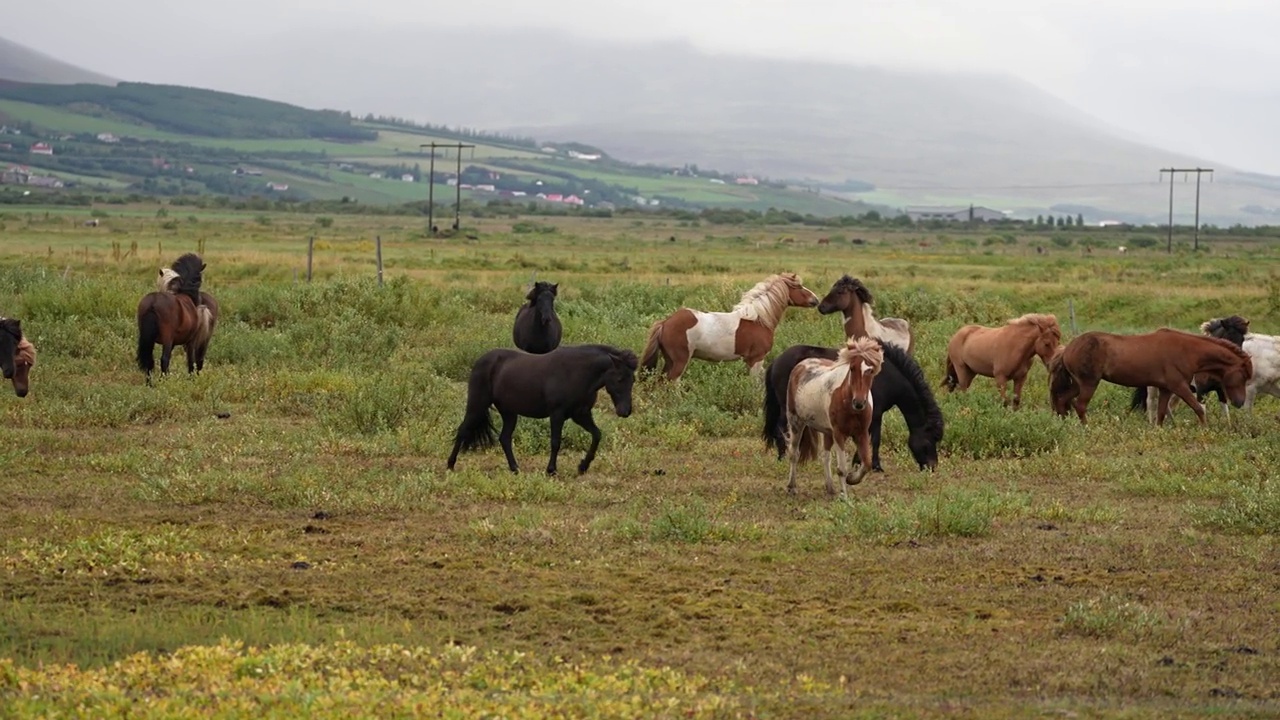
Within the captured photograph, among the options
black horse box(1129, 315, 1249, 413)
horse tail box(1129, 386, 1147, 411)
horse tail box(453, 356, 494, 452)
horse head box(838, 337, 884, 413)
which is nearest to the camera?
horse head box(838, 337, 884, 413)

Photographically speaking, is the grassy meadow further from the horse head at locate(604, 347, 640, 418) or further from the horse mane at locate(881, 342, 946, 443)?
the horse head at locate(604, 347, 640, 418)

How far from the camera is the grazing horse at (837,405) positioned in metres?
12.6

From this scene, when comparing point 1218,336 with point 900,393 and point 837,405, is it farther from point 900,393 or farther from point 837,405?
point 837,405

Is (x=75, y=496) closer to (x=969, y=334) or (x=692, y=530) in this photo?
(x=692, y=530)

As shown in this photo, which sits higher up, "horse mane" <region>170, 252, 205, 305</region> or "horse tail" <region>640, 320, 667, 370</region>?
"horse mane" <region>170, 252, 205, 305</region>

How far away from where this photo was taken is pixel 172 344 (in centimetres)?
1978

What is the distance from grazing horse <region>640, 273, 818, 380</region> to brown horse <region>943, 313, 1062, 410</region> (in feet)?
8.59

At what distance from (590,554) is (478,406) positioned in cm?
364

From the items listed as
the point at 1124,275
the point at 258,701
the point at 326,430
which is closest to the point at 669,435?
the point at 326,430

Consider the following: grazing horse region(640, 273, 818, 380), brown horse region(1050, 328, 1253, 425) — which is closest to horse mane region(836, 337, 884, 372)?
brown horse region(1050, 328, 1253, 425)

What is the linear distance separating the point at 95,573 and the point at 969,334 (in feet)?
42.8

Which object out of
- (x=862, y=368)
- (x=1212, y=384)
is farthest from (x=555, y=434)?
(x=1212, y=384)

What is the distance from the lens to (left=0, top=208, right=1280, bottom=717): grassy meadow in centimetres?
762

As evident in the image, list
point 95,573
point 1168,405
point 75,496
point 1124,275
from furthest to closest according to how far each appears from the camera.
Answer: point 1124,275 < point 1168,405 < point 75,496 < point 95,573
